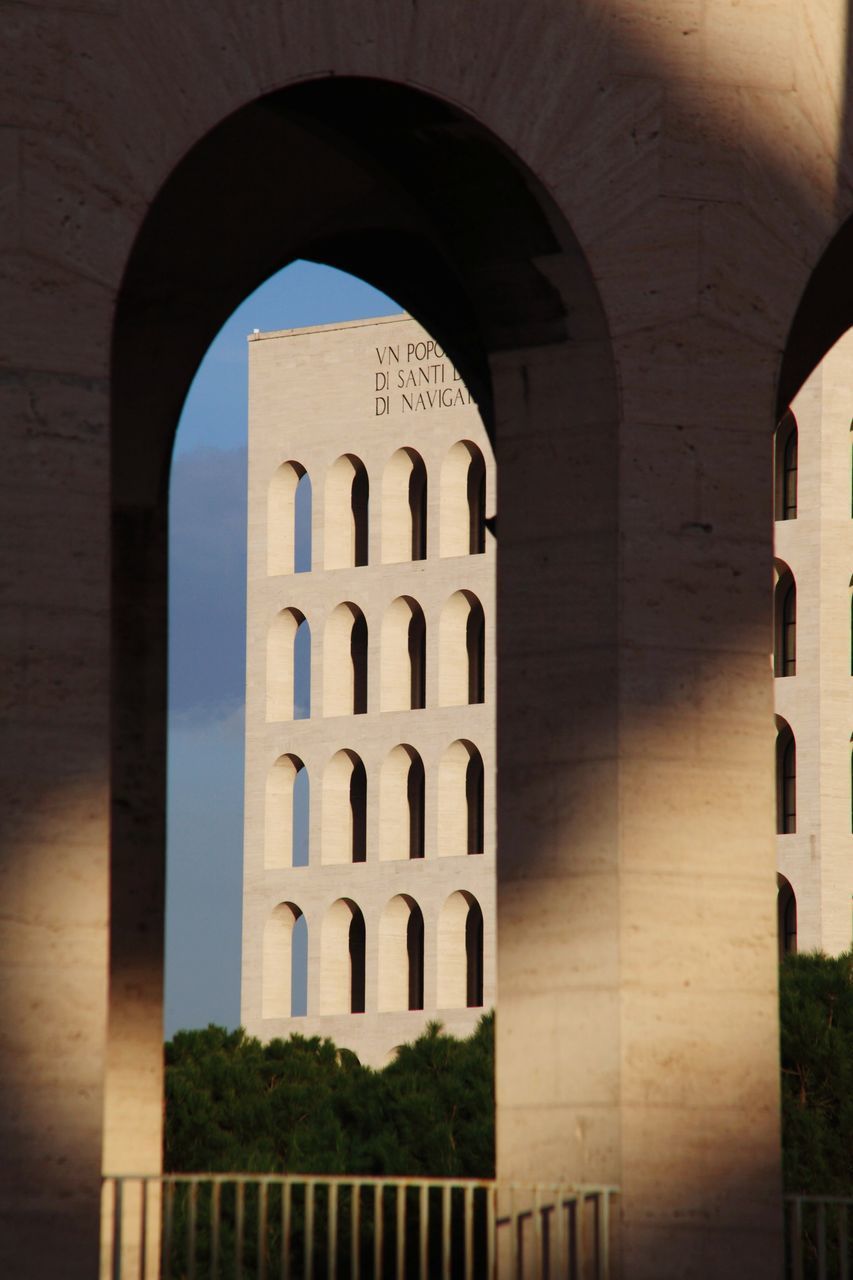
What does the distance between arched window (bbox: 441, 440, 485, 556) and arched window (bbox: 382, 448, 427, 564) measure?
1.40 meters

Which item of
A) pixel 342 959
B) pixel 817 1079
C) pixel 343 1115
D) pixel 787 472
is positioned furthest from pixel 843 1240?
pixel 342 959

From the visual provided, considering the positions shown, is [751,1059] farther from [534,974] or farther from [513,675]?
[513,675]

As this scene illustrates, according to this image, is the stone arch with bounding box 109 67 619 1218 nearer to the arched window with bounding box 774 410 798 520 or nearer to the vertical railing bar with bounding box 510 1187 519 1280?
the vertical railing bar with bounding box 510 1187 519 1280

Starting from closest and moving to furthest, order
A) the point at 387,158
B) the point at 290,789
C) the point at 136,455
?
the point at 387,158, the point at 136,455, the point at 290,789

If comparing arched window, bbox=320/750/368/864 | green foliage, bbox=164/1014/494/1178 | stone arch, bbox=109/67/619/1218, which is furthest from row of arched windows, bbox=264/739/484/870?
stone arch, bbox=109/67/619/1218

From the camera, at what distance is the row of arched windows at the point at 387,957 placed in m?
87.1

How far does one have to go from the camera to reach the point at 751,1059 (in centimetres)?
1702

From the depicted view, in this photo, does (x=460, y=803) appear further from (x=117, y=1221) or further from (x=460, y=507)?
(x=117, y=1221)

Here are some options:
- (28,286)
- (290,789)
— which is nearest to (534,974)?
(28,286)

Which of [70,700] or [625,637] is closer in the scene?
[70,700]

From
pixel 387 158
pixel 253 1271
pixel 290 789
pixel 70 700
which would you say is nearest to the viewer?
pixel 70 700

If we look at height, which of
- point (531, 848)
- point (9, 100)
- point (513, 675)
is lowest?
point (531, 848)

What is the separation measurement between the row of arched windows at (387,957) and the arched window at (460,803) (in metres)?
1.57

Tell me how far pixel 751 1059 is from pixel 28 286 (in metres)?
6.38
